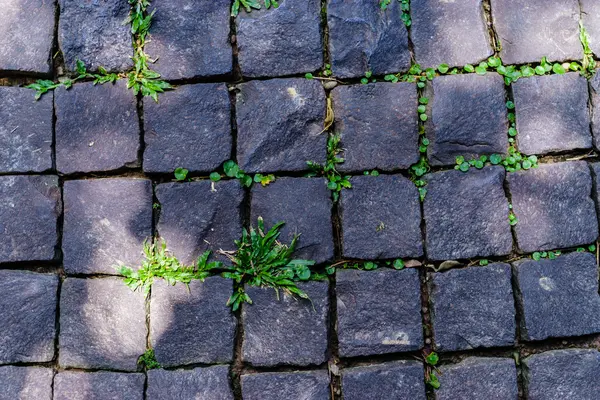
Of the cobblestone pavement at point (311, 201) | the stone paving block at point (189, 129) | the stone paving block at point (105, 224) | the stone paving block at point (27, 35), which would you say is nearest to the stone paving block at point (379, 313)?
the cobblestone pavement at point (311, 201)

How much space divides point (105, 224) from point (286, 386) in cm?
106

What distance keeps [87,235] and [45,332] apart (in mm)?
454

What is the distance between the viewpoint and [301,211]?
9.17 ft

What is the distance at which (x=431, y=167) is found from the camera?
112 inches

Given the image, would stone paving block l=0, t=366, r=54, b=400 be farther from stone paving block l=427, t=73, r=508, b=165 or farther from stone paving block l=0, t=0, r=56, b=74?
stone paving block l=427, t=73, r=508, b=165

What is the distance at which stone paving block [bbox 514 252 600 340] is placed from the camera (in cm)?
274

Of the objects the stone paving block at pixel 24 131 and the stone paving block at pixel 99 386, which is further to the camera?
the stone paving block at pixel 24 131

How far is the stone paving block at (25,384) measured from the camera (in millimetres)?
2725

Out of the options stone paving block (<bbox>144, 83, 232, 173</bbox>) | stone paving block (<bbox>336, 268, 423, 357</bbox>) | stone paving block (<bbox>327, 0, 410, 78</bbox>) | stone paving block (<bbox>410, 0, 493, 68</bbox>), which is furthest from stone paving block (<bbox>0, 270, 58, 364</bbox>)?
stone paving block (<bbox>410, 0, 493, 68</bbox>)

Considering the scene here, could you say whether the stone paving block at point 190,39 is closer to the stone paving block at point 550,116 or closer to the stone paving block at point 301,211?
the stone paving block at point 301,211

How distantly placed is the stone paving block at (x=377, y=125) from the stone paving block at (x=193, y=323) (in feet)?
2.66

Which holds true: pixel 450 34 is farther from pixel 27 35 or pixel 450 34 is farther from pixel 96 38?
pixel 27 35

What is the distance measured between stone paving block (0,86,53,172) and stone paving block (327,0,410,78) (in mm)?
1332

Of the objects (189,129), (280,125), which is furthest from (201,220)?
(280,125)
